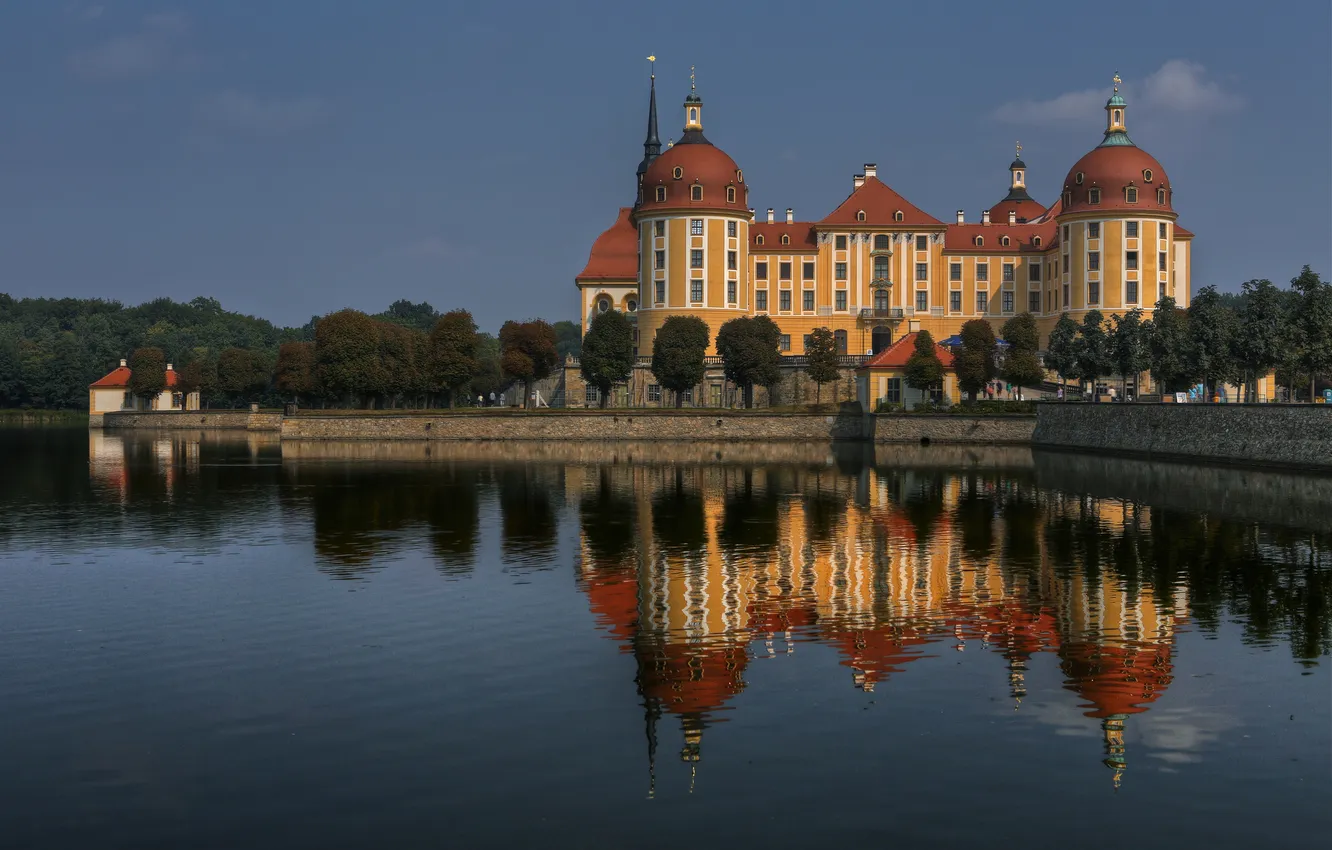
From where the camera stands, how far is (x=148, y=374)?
138875 millimetres

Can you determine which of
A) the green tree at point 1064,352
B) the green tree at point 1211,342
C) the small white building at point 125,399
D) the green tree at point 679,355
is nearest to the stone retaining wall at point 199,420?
the small white building at point 125,399

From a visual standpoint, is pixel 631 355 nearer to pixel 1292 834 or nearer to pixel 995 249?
pixel 995 249

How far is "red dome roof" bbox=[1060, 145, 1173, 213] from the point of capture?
10344 centimetres

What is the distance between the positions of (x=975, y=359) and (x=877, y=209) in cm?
2627

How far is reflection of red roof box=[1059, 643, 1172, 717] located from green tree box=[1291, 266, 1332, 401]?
155ft

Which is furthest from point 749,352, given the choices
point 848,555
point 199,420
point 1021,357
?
point 848,555

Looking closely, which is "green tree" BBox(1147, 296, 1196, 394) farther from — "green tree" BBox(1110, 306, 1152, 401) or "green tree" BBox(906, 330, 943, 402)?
"green tree" BBox(906, 330, 943, 402)

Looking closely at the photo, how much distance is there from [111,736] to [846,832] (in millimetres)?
9746

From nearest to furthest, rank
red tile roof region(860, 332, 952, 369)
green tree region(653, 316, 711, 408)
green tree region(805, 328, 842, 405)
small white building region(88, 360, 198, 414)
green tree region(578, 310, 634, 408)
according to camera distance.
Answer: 1. red tile roof region(860, 332, 952, 369)
2. green tree region(653, 316, 711, 408)
3. green tree region(805, 328, 842, 405)
4. green tree region(578, 310, 634, 408)
5. small white building region(88, 360, 198, 414)

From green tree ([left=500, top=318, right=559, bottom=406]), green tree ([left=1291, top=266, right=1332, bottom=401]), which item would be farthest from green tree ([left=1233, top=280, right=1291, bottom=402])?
green tree ([left=500, top=318, right=559, bottom=406])

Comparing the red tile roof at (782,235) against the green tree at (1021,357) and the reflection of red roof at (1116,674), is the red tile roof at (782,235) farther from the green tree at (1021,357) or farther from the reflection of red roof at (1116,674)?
the reflection of red roof at (1116,674)

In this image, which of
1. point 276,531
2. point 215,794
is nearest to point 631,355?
point 276,531

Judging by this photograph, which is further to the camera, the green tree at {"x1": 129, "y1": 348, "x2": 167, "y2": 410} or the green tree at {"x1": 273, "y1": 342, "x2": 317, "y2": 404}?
the green tree at {"x1": 129, "y1": 348, "x2": 167, "y2": 410}

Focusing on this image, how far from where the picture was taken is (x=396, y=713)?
62.4 ft
